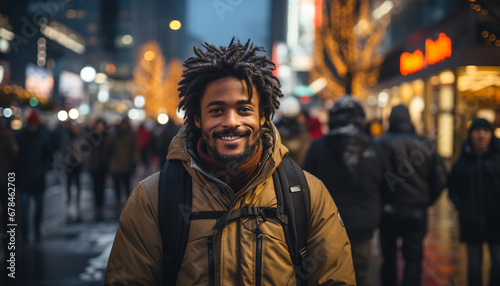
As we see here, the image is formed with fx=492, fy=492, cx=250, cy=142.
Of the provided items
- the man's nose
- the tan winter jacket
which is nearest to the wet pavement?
the tan winter jacket

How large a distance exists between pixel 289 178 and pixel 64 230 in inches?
313

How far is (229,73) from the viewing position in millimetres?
2395

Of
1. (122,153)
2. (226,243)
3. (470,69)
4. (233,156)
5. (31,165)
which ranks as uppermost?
(470,69)

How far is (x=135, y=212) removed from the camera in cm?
235

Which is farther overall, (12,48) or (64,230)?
(12,48)

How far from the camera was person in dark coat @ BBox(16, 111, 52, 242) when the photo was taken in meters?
8.18

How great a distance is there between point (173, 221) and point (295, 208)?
0.58m

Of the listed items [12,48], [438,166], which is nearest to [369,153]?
[438,166]

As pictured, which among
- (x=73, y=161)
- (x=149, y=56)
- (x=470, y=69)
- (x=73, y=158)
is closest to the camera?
(x=73, y=161)

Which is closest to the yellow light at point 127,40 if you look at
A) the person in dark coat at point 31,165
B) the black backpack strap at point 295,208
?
the person in dark coat at point 31,165

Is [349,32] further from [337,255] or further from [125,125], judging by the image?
[337,255]

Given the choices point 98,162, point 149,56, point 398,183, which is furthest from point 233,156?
point 149,56

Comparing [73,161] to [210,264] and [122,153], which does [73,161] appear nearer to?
[122,153]

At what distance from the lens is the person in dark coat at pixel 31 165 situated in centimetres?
818
